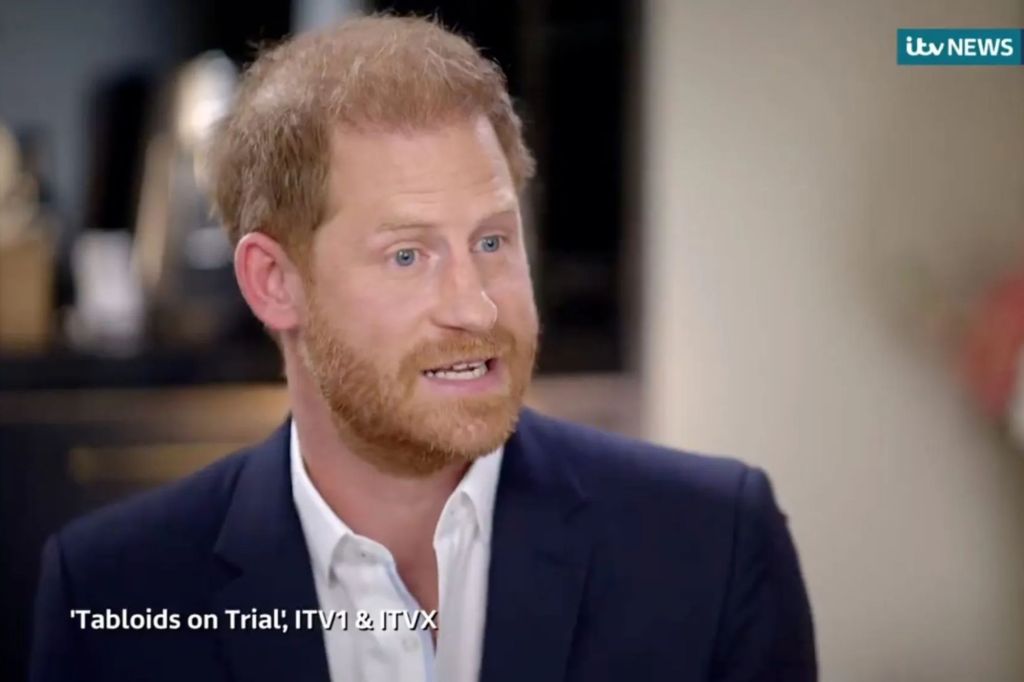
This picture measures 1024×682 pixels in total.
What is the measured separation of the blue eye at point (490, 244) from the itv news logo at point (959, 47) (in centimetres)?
38

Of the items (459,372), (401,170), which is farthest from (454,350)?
(401,170)

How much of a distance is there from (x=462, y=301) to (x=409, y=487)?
0.51 ft

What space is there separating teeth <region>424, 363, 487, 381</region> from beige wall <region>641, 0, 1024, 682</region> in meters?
0.23

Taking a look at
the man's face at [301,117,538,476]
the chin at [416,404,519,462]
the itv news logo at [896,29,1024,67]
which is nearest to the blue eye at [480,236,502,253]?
the man's face at [301,117,538,476]

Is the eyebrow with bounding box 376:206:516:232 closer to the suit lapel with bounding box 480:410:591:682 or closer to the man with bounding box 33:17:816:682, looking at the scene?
the man with bounding box 33:17:816:682

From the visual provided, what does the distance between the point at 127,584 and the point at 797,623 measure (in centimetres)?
49

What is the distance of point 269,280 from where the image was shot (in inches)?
37.0

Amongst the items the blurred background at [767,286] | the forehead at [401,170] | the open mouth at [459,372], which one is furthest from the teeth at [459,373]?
the blurred background at [767,286]

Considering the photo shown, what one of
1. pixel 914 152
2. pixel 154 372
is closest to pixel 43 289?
pixel 154 372

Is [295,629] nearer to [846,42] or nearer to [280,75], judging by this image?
[280,75]

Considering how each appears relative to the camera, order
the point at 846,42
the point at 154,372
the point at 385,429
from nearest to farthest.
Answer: the point at 385,429
the point at 846,42
the point at 154,372

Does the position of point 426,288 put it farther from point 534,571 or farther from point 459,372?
point 534,571

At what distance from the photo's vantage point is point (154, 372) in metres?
1.19

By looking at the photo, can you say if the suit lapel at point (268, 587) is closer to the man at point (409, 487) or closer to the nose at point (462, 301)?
the man at point (409, 487)
